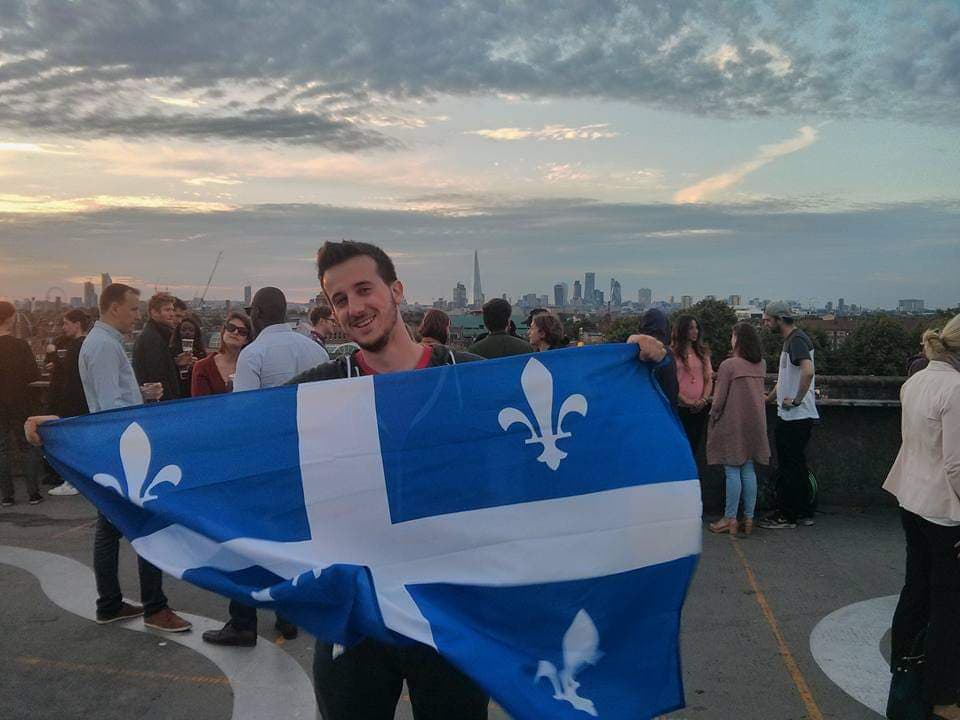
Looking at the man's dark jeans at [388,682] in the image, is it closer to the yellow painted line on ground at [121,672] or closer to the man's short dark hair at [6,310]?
the yellow painted line on ground at [121,672]

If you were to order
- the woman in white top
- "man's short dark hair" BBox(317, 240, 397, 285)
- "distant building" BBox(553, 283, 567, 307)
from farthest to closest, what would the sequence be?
"distant building" BBox(553, 283, 567, 307) → the woman in white top → "man's short dark hair" BBox(317, 240, 397, 285)

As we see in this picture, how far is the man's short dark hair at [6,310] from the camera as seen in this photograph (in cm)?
844

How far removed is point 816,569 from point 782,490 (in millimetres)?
1380

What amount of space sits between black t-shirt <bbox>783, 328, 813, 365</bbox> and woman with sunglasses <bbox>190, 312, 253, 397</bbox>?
4902mm

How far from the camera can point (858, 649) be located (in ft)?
15.7

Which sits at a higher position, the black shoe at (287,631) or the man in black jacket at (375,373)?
the man in black jacket at (375,373)

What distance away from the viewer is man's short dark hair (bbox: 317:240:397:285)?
2.64 metres

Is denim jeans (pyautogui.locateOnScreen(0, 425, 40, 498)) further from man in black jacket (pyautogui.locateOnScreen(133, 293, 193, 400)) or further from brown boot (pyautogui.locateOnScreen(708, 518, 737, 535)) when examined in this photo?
brown boot (pyautogui.locateOnScreen(708, 518, 737, 535))

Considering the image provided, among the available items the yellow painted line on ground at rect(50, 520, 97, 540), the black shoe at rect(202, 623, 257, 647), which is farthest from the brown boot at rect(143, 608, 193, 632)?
the yellow painted line on ground at rect(50, 520, 97, 540)

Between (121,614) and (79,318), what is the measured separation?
4.85 metres

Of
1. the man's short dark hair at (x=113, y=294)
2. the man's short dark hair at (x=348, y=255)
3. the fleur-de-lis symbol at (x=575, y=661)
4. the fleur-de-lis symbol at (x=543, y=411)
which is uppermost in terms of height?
the man's short dark hair at (x=348, y=255)

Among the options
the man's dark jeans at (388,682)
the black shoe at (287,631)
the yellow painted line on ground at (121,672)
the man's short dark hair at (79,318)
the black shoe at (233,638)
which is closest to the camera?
the man's dark jeans at (388,682)

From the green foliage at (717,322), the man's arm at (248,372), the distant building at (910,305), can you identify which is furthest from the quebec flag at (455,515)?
the distant building at (910,305)

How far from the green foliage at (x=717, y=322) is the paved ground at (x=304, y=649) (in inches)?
2195
